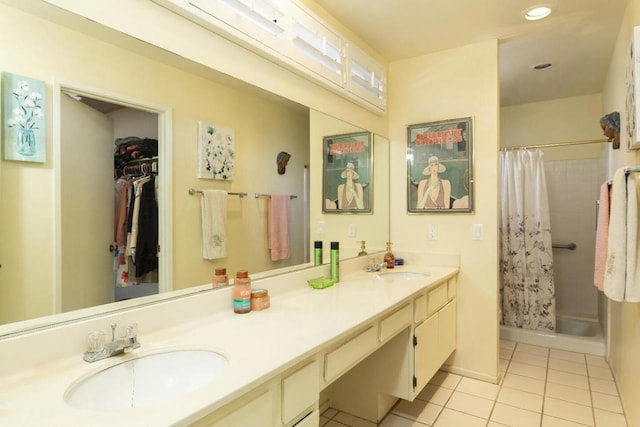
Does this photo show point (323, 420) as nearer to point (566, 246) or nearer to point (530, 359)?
point (530, 359)

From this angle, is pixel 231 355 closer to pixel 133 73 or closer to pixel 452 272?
pixel 133 73

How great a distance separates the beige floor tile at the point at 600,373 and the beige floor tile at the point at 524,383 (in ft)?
A: 1.56

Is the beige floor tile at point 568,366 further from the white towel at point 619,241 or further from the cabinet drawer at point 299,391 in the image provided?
the cabinet drawer at point 299,391

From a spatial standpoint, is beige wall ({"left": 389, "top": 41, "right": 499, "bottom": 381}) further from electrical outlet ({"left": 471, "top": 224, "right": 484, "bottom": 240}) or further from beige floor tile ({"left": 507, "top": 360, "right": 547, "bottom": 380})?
beige floor tile ({"left": 507, "top": 360, "right": 547, "bottom": 380})

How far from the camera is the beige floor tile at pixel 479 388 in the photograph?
7.92ft

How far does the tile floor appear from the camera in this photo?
6.87ft

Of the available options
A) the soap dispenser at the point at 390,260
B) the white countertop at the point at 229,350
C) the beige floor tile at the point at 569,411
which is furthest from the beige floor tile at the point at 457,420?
the soap dispenser at the point at 390,260

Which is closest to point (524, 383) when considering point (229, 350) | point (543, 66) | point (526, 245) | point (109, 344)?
point (526, 245)

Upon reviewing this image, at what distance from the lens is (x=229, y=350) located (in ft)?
3.65

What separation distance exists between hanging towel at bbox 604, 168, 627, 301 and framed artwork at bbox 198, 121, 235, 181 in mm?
1710

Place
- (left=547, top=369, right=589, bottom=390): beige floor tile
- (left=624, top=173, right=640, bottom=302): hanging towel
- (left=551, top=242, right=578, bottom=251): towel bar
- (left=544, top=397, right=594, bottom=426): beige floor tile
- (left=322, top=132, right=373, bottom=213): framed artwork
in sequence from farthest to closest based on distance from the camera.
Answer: (left=551, top=242, right=578, bottom=251): towel bar
(left=547, top=369, right=589, bottom=390): beige floor tile
(left=322, top=132, right=373, bottom=213): framed artwork
(left=544, top=397, right=594, bottom=426): beige floor tile
(left=624, top=173, right=640, bottom=302): hanging towel

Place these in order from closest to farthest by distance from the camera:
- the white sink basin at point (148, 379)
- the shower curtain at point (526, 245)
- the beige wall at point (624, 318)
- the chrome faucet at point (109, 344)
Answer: the white sink basin at point (148, 379)
the chrome faucet at point (109, 344)
the beige wall at point (624, 318)
the shower curtain at point (526, 245)

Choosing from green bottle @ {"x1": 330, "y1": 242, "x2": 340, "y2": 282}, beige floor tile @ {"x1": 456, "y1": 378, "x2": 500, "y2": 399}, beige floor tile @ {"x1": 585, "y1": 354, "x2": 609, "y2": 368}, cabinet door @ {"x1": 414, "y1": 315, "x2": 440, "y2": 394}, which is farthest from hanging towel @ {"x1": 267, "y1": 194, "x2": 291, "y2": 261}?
beige floor tile @ {"x1": 585, "y1": 354, "x2": 609, "y2": 368}

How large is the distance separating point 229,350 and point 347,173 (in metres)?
1.78
